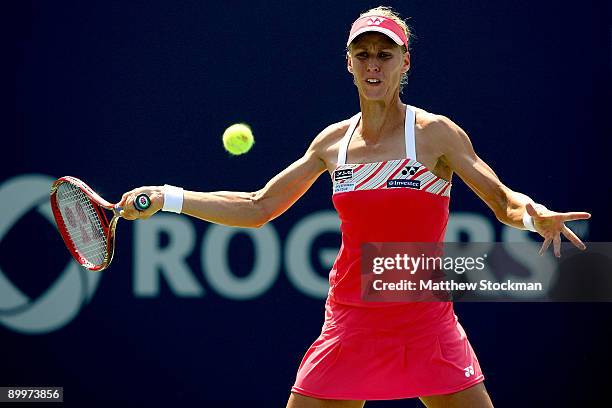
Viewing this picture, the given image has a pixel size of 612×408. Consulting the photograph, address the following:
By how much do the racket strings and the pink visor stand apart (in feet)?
4.28

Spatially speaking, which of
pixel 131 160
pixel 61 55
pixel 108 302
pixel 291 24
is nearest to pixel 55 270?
pixel 108 302

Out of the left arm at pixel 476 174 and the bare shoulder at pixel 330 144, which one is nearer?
the left arm at pixel 476 174

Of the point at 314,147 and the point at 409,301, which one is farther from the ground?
the point at 314,147

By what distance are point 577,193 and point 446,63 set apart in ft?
3.16

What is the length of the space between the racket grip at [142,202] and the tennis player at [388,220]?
0.02 m

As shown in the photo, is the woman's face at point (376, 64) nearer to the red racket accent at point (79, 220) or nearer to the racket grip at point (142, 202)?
the racket grip at point (142, 202)

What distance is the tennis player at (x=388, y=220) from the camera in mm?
3859

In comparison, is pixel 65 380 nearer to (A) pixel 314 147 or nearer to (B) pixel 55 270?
(B) pixel 55 270

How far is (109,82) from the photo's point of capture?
5.87m

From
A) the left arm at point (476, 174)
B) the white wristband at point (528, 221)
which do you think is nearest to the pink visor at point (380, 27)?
the left arm at point (476, 174)

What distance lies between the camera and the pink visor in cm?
397

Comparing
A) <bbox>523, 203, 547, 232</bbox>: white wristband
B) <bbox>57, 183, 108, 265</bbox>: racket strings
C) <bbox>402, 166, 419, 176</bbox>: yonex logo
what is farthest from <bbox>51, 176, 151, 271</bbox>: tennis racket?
<bbox>523, 203, 547, 232</bbox>: white wristband

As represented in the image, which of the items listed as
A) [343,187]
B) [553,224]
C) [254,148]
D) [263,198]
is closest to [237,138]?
[263,198]
